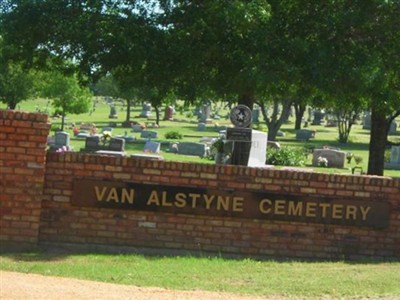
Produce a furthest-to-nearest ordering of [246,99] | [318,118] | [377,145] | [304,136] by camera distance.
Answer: [318,118] → [304,136] → [377,145] → [246,99]

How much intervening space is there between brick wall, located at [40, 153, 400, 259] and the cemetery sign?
2.8 inches

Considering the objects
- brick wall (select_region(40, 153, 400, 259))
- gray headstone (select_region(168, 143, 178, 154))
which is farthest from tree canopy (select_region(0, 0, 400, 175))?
gray headstone (select_region(168, 143, 178, 154))

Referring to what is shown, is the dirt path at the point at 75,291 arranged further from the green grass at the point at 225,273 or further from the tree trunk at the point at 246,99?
the tree trunk at the point at 246,99

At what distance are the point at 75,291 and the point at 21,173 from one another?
2761 millimetres

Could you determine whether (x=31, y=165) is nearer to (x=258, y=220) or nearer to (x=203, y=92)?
(x=258, y=220)

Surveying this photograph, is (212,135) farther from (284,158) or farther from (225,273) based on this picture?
(225,273)

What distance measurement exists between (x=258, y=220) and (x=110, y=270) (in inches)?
97.3

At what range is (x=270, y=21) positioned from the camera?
1380cm

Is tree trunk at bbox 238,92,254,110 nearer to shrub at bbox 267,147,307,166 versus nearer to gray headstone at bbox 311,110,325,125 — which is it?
shrub at bbox 267,147,307,166

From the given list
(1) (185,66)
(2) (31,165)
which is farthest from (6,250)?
(1) (185,66)

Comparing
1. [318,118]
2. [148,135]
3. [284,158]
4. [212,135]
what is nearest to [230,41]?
[284,158]

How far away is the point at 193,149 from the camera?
110 ft

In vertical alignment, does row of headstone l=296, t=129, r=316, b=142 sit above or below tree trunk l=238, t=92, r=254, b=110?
below

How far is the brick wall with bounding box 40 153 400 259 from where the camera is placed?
9883mm
